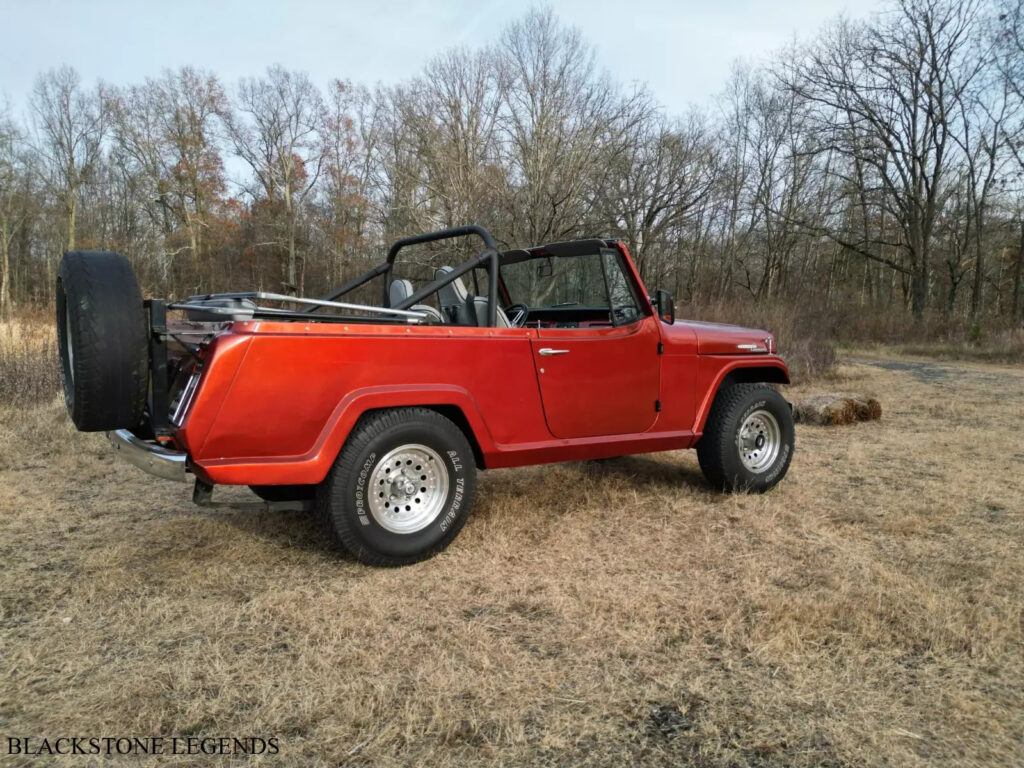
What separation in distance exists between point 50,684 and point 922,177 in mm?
29601

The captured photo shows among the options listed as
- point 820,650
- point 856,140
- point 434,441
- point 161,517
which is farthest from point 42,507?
point 856,140

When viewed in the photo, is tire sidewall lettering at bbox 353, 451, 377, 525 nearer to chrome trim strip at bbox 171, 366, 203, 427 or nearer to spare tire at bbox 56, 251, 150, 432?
chrome trim strip at bbox 171, 366, 203, 427

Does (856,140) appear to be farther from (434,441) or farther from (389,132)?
(434,441)

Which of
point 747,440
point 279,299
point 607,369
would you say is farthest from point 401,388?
point 747,440

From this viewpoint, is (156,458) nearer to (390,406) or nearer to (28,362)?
(390,406)

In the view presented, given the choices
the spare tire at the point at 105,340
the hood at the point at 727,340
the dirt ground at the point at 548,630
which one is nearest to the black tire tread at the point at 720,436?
the dirt ground at the point at 548,630

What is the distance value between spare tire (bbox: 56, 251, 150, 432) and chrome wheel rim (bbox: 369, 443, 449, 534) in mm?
1153

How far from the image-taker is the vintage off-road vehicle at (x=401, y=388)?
2.89 meters

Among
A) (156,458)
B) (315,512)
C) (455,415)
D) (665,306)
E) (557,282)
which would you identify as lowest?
(315,512)

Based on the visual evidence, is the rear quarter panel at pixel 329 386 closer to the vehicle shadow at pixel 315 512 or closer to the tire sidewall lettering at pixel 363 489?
the tire sidewall lettering at pixel 363 489

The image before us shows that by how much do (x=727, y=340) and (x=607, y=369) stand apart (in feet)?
3.88

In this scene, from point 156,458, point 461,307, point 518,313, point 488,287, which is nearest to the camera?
point 156,458

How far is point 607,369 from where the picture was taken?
4133 millimetres

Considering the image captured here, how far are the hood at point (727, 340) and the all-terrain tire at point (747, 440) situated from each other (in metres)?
0.29
